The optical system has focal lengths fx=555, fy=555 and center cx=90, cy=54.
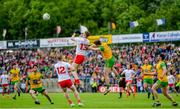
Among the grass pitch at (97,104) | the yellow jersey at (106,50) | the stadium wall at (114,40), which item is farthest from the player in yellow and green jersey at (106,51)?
the stadium wall at (114,40)

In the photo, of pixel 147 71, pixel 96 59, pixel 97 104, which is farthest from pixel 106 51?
pixel 96 59

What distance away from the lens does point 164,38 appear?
160 feet

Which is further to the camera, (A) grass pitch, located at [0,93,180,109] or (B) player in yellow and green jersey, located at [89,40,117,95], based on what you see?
(B) player in yellow and green jersey, located at [89,40,117,95]

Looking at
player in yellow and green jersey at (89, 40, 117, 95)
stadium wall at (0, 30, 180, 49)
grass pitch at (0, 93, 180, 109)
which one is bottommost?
grass pitch at (0, 93, 180, 109)

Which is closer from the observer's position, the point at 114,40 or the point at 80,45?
the point at 80,45

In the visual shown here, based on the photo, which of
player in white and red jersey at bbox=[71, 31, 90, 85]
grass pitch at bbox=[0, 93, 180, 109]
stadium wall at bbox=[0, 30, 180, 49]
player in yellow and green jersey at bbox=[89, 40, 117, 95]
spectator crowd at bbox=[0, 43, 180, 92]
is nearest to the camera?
grass pitch at bbox=[0, 93, 180, 109]

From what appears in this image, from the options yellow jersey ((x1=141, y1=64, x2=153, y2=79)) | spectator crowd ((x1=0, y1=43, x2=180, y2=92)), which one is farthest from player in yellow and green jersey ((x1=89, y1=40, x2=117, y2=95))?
spectator crowd ((x1=0, y1=43, x2=180, y2=92))

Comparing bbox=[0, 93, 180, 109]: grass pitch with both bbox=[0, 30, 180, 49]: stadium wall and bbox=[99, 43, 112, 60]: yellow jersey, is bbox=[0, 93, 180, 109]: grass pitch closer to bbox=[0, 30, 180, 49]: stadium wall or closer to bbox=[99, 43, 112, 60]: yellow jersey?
bbox=[99, 43, 112, 60]: yellow jersey

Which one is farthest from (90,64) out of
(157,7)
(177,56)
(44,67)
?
(157,7)

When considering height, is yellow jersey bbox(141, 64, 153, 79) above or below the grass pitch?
above

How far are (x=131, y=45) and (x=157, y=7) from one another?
86.5 feet

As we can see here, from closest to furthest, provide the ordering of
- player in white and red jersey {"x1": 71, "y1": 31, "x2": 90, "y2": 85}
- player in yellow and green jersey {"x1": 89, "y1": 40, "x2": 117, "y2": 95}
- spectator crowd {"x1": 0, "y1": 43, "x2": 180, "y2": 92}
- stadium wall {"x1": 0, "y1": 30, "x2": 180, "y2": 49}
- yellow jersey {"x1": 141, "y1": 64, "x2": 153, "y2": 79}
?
player in white and red jersey {"x1": 71, "y1": 31, "x2": 90, "y2": 85} → player in yellow and green jersey {"x1": 89, "y1": 40, "x2": 117, "y2": 95} → yellow jersey {"x1": 141, "y1": 64, "x2": 153, "y2": 79} → spectator crowd {"x1": 0, "y1": 43, "x2": 180, "y2": 92} → stadium wall {"x1": 0, "y1": 30, "x2": 180, "y2": 49}

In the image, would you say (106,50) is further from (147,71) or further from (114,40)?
(114,40)

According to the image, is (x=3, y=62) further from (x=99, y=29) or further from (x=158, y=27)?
(x=99, y=29)
